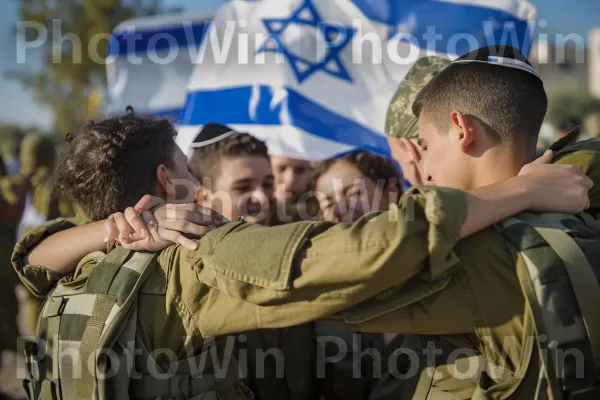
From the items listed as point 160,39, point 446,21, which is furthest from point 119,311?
point 160,39

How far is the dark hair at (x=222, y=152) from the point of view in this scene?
3838 millimetres

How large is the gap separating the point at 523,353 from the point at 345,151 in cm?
348

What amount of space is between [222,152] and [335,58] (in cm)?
209

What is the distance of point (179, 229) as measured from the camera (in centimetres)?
206

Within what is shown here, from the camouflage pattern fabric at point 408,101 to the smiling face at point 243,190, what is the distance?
31.2 inches

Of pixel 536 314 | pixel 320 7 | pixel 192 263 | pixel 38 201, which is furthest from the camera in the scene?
pixel 38 201

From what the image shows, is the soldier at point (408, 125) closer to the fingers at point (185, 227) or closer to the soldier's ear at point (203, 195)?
the soldier's ear at point (203, 195)

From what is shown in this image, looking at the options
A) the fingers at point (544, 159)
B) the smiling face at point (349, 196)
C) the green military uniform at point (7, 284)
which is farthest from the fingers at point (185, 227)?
the green military uniform at point (7, 284)

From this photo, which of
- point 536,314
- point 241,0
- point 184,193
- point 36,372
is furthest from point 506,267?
point 241,0

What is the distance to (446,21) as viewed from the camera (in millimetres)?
5426

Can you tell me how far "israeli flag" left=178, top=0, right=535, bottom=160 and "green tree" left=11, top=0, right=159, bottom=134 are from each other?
21071 millimetres

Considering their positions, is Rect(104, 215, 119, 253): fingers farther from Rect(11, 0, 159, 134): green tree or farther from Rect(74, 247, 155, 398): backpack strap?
Rect(11, 0, 159, 134): green tree

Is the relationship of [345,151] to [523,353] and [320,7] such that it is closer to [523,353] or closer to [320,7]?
[320,7]

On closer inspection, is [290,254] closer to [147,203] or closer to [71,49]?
[147,203]
